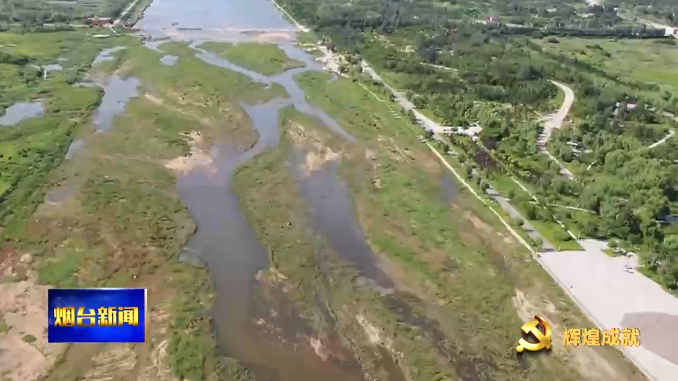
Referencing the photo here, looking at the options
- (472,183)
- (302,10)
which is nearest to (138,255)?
(472,183)

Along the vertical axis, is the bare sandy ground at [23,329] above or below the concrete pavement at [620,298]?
below

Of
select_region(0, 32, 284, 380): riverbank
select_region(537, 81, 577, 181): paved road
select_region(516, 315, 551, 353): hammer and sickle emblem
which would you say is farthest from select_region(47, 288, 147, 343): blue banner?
select_region(537, 81, 577, 181): paved road

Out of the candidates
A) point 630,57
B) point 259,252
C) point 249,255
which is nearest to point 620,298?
point 259,252

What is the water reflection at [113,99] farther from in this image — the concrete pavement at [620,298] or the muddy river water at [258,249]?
the concrete pavement at [620,298]

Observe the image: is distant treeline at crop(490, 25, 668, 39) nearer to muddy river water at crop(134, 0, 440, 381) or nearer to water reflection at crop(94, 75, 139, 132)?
muddy river water at crop(134, 0, 440, 381)

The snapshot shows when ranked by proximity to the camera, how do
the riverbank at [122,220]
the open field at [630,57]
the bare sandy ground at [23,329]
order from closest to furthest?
1. the bare sandy ground at [23,329]
2. the riverbank at [122,220]
3. the open field at [630,57]

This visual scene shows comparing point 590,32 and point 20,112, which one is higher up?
point 590,32

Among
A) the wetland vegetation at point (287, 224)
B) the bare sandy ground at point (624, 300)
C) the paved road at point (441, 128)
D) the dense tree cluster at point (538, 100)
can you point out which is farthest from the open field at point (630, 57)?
the bare sandy ground at point (624, 300)

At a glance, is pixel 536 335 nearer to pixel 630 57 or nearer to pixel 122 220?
pixel 122 220
